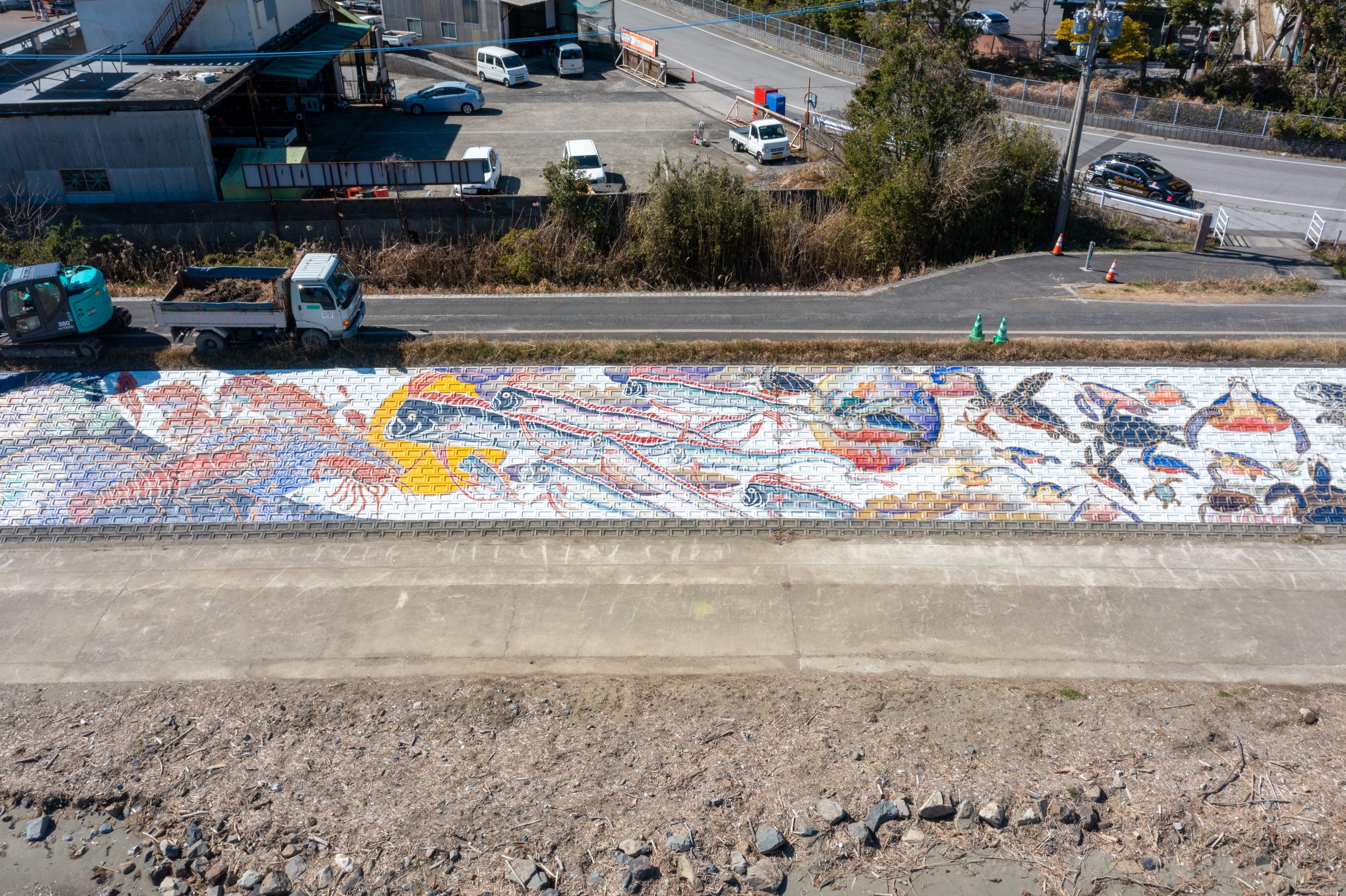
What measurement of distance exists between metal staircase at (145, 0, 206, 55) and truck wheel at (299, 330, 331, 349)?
2079 centimetres

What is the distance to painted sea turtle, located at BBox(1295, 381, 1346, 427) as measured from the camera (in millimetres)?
19625

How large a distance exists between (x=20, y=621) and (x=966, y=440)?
63.1 feet

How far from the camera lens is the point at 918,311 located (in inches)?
960

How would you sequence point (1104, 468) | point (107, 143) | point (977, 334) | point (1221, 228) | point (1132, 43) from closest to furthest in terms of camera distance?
point (1104, 468) → point (977, 334) → point (107, 143) → point (1221, 228) → point (1132, 43)

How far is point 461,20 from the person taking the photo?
157 ft

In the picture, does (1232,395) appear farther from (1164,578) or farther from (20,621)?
(20,621)

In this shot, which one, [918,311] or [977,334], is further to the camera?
[918,311]

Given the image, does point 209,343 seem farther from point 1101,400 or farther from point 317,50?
point 317,50

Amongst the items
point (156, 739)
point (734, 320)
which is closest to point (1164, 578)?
point (734, 320)

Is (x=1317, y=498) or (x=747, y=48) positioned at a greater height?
(x=747, y=48)

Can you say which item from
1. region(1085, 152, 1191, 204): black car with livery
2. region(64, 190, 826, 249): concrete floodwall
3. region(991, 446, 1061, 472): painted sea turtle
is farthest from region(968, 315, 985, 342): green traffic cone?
region(1085, 152, 1191, 204): black car with livery

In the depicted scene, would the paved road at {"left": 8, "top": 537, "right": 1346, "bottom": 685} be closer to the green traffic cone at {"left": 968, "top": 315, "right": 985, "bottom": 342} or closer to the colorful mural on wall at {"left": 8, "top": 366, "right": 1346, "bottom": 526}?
the colorful mural on wall at {"left": 8, "top": 366, "right": 1346, "bottom": 526}

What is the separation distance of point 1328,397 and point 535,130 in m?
31.5

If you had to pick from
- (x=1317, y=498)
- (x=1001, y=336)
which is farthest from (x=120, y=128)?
(x=1317, y=498)
